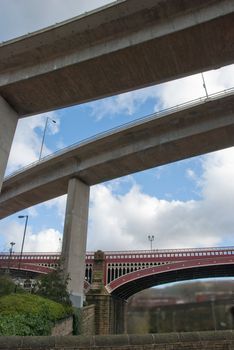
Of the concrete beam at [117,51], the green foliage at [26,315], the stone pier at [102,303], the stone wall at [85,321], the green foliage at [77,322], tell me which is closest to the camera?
the green foliage at [26,315]

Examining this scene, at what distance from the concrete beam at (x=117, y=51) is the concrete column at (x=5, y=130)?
28.5 inches

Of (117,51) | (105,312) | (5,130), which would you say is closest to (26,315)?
(5,130)

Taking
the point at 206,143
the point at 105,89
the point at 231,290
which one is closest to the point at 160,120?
the point at 206,143

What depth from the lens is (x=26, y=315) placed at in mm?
17547

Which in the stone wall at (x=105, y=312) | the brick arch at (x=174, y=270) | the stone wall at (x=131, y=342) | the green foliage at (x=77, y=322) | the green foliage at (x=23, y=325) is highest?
the brick arch at (x=174, y=270)

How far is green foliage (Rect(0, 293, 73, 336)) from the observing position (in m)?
15.7

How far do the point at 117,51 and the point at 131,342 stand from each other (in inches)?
596

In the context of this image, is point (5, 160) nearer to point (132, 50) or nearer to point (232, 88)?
point (132, 50)

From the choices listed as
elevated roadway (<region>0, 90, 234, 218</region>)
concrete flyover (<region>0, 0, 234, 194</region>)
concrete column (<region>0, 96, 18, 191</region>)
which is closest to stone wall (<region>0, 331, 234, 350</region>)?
concrete column (<region>0, 96, 18, 191</region>)

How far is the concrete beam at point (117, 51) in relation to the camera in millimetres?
18031

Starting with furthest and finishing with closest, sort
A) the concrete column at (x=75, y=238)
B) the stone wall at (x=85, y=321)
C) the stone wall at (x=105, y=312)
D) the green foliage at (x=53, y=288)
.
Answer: the stone wall at (x=105, y=312), the concrete column at (x=75, y=238), the stone wall at (x=85, y=321), the green foliage at (x=53, y=288)

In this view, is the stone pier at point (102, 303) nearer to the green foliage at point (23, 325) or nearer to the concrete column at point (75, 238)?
the concrete column at point (75, 238)

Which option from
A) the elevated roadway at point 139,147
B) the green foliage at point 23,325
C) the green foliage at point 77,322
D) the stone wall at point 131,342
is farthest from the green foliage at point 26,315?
the elevated roadway at point 139,147

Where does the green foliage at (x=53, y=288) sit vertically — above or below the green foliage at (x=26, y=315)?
above
